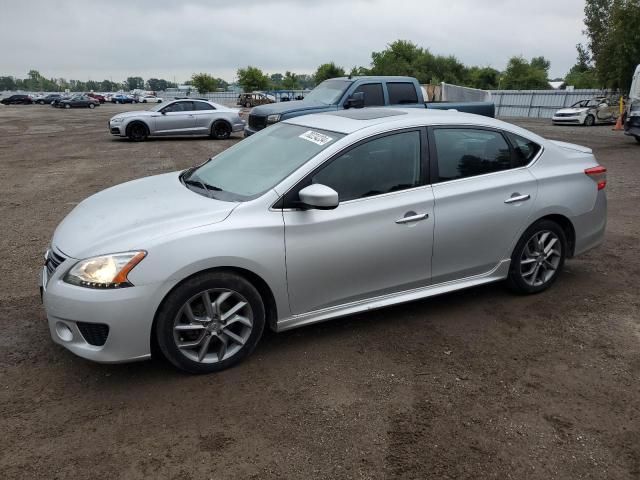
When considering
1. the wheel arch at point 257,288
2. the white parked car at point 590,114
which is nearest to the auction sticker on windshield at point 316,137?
the wheel arch at point 257,288

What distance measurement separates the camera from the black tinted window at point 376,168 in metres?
3.76

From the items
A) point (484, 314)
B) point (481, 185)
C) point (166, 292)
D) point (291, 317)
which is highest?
point (481, 185)

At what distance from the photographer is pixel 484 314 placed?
4.37 m

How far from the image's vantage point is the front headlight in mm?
3100

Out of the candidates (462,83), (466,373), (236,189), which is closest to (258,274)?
(236,189)

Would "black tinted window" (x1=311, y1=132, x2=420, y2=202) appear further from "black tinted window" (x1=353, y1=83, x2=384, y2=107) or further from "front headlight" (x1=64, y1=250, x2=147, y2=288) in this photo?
"black tinted window" (x1=353, y1=83, x2=384, y2=107)

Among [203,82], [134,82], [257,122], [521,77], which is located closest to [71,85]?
[134,82]

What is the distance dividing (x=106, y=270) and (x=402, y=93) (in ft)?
32.7

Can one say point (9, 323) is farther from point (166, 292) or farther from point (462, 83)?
point (462, 83)

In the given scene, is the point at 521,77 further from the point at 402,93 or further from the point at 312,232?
the point at 312,232

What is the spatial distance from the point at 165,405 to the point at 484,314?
8.54 ft

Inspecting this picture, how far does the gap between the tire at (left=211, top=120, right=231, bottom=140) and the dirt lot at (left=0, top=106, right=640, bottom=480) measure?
14.5 metres

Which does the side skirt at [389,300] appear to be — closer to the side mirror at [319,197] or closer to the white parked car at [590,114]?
the side mirror at [319,197]

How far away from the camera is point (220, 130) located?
1900cm
